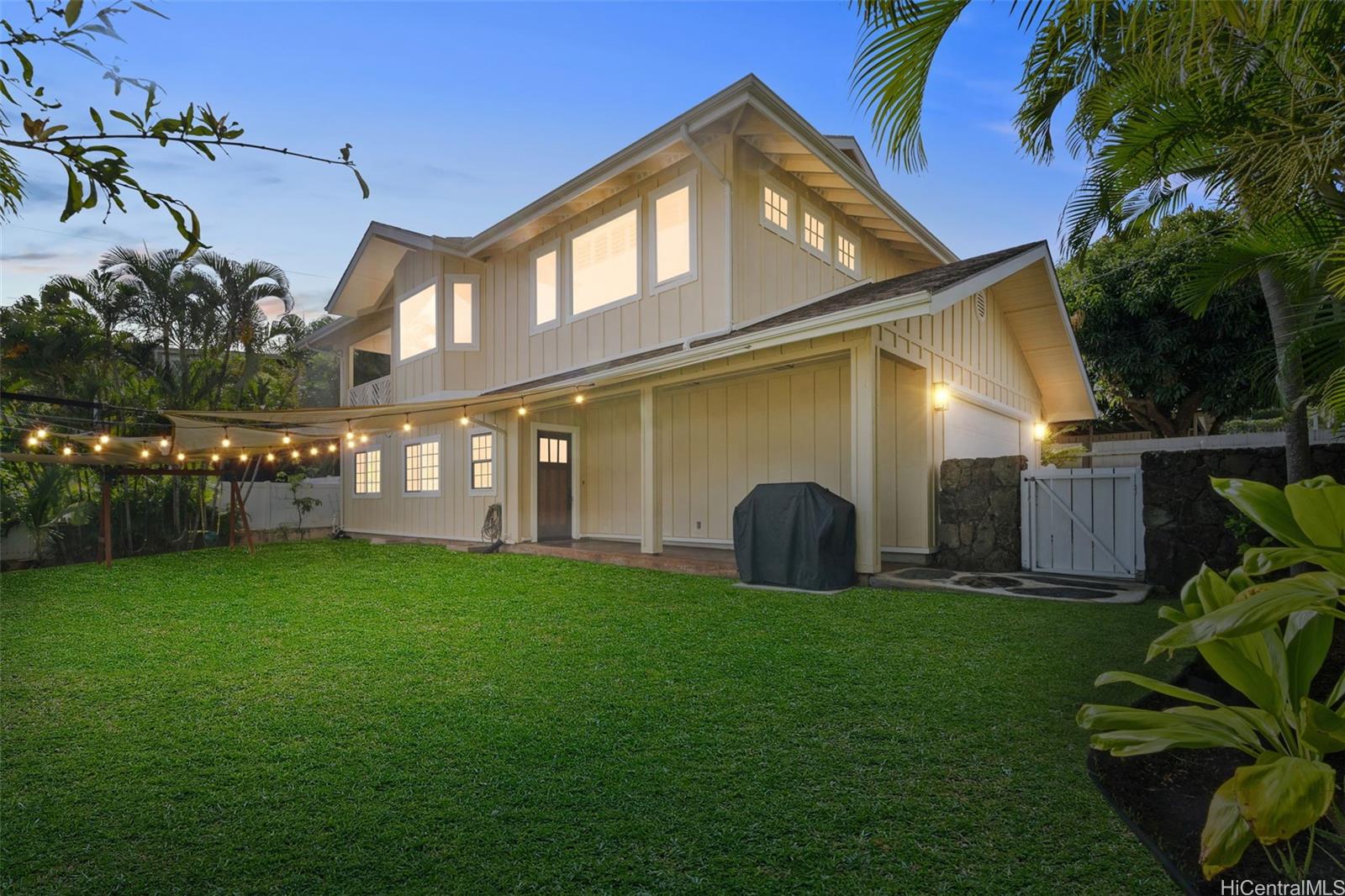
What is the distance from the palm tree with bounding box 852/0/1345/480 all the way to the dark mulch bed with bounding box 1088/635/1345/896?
1836 mm

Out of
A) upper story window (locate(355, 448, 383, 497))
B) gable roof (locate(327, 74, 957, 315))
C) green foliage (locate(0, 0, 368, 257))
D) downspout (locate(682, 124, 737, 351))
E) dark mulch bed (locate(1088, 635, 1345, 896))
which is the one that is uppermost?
gable roof (locate(327, 74, 957, 315))

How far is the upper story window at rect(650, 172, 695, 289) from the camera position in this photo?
8.36 metres

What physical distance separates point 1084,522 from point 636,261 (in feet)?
20.4

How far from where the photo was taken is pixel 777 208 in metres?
8.70

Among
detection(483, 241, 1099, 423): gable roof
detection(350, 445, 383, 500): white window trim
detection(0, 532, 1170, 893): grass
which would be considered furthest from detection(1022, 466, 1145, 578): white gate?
detection(350, 445, 383, 500): white window trim

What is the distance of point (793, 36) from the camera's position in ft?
→ 24.7

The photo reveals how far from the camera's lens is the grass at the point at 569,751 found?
2.05 m

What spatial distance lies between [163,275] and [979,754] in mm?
15123

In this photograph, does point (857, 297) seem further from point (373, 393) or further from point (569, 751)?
point (373, 393)

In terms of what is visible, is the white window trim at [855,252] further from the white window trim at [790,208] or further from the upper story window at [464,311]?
the upper story window at [464,311]

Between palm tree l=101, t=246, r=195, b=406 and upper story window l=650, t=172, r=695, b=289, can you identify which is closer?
upper story window l=650, t=172, r=695, b=289

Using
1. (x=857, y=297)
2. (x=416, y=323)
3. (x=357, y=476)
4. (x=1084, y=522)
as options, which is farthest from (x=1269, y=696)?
(x=357, y=476)

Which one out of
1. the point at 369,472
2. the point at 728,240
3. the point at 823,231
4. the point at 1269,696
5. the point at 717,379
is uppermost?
the point at 823,231

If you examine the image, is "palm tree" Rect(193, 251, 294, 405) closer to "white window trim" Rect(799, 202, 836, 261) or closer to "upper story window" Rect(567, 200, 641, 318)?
"upper story window" Rect(567, 200, 641, 318)
